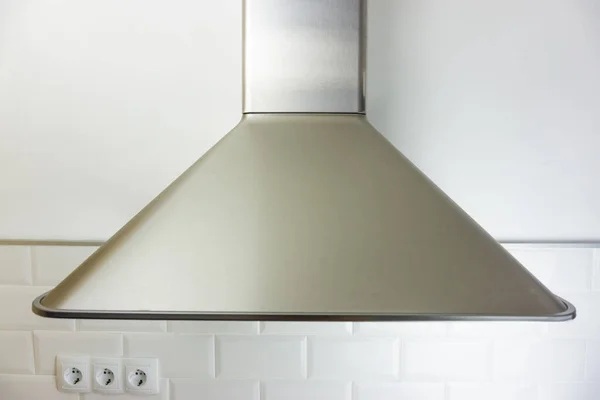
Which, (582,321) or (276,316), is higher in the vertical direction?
(276,316)

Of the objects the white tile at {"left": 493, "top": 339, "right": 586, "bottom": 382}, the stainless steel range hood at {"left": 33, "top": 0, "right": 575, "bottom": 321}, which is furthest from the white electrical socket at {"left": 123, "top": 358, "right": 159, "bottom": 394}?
the white tile at {"left": 493, "top": 339, "right": 586, "bottom": 382}

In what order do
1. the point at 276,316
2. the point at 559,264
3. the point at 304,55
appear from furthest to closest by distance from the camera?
1. the point at 559,264
2. the point at 304,55
3. the point at 276,316

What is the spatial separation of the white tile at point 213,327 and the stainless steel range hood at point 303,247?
0.45 meters

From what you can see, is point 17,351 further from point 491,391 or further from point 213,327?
point 491,391

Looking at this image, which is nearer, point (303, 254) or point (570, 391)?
point (303, 254)

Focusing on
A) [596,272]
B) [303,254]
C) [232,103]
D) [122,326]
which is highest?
[232,103]

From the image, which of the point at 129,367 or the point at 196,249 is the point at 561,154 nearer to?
the point at 196,249

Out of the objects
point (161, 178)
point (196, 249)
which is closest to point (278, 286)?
point (196, 249)

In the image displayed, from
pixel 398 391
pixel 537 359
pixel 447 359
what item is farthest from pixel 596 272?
pixel 398 391

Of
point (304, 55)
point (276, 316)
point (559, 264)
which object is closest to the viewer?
point (276, 316)

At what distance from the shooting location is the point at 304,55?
66cm

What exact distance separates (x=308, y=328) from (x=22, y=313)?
550 mm

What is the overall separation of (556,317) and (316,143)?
31cm

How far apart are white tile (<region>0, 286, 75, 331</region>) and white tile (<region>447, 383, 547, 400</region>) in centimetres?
73
